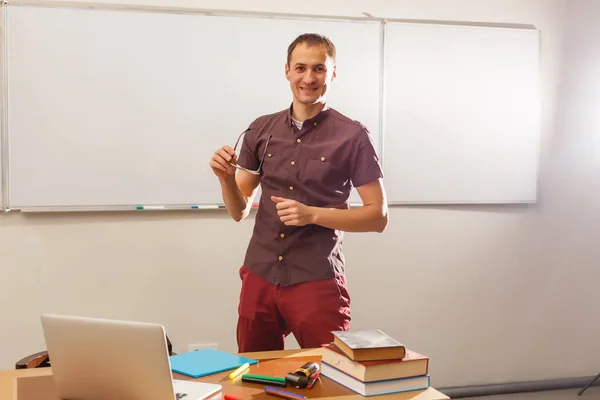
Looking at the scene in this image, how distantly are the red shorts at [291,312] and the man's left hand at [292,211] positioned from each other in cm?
24

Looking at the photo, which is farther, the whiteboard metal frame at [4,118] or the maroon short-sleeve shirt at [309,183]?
the whiteboard metal frame at [4,118]

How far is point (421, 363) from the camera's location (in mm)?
1460

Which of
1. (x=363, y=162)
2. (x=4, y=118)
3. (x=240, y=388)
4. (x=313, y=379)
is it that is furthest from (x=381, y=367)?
(x=4, y=118)

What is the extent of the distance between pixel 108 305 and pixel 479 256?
1.88 meters

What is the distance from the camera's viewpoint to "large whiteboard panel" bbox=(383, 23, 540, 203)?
332cm

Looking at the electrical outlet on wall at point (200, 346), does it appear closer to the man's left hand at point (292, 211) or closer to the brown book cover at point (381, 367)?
the man's left hand at point (292, 211)

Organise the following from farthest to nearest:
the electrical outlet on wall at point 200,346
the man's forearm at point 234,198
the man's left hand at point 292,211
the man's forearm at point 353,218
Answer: the electrical outlet on wall at point 200,346, the man's forearm at point 234,198, the man's forearm at point 353,218, the man's left hand at point 292,211

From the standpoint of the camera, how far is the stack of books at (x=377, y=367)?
141 centimetres

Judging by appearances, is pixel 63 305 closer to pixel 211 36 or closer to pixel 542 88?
pixel 211 36

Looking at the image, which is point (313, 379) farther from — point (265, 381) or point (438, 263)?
point (438, 263)

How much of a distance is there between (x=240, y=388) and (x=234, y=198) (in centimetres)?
77

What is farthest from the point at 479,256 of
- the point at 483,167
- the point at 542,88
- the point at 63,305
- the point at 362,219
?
the point at 63,305

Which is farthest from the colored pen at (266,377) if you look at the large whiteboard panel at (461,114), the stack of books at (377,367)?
the large whiteboard panel at (461,114)

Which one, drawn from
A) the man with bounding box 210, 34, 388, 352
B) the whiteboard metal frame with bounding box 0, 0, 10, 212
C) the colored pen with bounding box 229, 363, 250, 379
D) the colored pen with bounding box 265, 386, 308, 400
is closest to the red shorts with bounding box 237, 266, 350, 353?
the man with bounding box 210, 34, 388, 352
